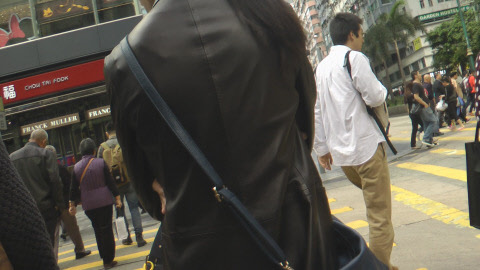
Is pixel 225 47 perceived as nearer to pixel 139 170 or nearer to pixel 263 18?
pixel 263 18

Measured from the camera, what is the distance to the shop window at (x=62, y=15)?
18.3 m

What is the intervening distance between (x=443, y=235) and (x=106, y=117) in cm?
1397

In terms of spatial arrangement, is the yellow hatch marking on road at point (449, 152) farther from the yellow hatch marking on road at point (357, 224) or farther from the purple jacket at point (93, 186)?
the purple jacket at point (93, 186)

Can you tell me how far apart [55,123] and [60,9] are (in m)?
4.28

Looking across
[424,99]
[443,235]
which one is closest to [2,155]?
[443,235]

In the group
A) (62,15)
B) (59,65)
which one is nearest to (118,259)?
(59,65)

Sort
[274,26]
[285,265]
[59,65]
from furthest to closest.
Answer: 1. [59,65]
2. [274,26]
3. [285,265]

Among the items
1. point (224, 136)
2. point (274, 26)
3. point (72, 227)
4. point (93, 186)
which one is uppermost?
point (274, 26)

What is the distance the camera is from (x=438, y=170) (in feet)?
27.7

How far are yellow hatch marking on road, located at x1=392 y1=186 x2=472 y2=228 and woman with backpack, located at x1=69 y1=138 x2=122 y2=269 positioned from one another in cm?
380

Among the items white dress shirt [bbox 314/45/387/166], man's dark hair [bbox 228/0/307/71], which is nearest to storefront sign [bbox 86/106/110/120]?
white dress shirt [bbox 314/45/387/166]

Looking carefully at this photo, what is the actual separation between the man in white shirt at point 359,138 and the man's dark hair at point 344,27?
171 mm

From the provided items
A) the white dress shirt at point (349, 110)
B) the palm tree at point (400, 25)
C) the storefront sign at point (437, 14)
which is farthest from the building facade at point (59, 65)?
the storefront sign at point (437, 14)

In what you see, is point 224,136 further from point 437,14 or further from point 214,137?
point 437,14
